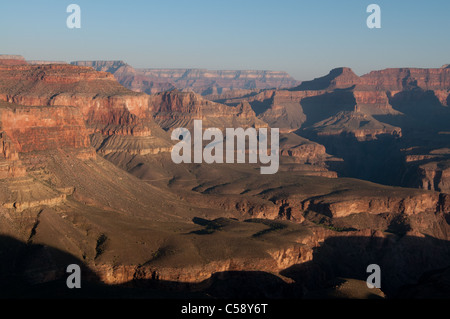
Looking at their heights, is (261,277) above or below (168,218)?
below

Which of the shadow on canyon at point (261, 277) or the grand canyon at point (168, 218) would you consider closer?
the shadow on canyon at point (261, 277)

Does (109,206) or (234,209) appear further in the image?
(234,209)

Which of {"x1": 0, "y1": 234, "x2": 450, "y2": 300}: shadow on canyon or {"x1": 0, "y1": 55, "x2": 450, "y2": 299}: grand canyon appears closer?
{"x1": 0, "y1": 234, "x2": 450, "y2": 300}: shadow on canyon

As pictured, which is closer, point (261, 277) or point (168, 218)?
point (261, 277)
